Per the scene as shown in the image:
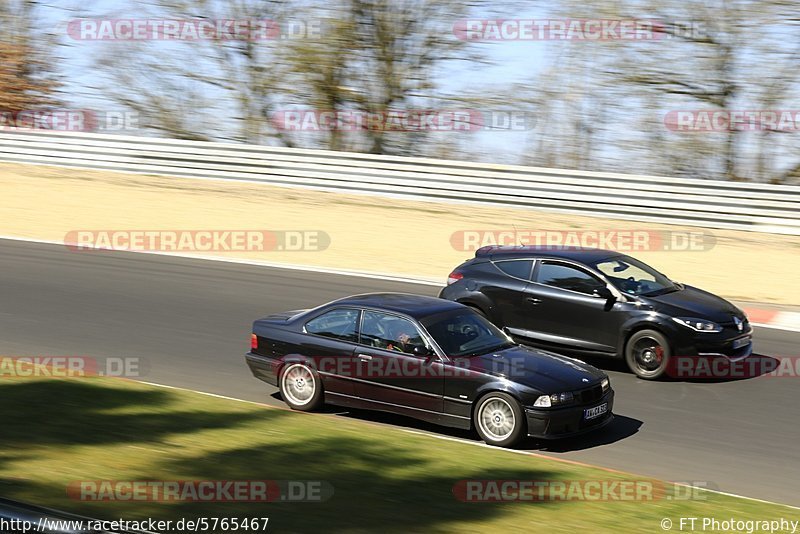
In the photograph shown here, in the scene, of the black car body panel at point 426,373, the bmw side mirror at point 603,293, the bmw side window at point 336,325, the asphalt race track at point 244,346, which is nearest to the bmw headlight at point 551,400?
the black car body panel at point 426,373

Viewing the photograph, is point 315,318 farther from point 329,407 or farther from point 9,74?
point 9,74

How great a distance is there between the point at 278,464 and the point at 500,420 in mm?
2602

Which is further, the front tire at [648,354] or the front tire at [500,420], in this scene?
the front tire at [648,354]

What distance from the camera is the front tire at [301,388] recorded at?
34.8 feet

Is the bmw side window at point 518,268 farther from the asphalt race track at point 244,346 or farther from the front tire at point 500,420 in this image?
the front tire at point 500,420

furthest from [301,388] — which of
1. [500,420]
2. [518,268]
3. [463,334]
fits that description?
[518,268]

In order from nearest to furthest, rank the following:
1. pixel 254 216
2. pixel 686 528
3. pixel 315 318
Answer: pixel 686 528, pixel 315 318, pixel 254 216

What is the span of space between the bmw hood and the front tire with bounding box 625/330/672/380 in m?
2.05

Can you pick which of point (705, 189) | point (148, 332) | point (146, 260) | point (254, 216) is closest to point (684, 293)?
point (148, 332)

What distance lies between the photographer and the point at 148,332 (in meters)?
14.0

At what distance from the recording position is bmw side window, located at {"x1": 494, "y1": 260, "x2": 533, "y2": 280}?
13078mm

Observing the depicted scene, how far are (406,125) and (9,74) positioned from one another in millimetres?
15208

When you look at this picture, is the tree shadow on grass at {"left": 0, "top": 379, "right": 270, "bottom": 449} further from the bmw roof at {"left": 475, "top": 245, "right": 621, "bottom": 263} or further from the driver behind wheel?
the bmw roof at {"left": 475, "top": 245, "right": 621, "bottom": 263}

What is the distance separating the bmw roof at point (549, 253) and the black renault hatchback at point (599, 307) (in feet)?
0.05
